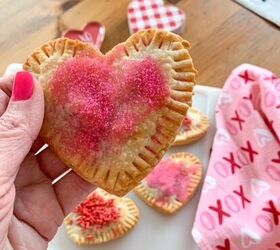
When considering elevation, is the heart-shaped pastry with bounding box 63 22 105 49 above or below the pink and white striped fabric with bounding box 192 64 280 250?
above

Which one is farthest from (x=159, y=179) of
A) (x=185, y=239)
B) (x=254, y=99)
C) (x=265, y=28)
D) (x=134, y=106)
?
(x=265, y=28)

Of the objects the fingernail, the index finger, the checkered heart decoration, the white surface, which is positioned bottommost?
the white surface

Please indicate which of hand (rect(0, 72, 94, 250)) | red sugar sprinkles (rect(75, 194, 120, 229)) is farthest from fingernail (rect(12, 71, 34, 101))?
red sugar sprinkles (rect(75, 194, 120, 229))

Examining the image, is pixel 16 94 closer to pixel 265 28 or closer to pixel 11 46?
pixel 11 46

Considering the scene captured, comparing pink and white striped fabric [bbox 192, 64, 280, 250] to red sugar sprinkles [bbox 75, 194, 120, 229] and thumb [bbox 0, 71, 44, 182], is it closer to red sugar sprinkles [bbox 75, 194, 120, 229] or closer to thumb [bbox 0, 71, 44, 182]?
red sugar sprinkles [bbox 75, 194, 120, 229]

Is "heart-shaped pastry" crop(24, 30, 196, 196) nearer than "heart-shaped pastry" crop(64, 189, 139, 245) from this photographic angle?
Yes

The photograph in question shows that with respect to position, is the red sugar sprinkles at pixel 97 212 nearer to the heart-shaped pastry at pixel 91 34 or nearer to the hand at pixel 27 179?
the hand at pixel 27 179
